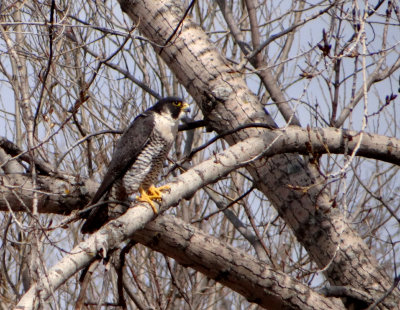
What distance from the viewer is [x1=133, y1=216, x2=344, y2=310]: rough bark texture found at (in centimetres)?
383

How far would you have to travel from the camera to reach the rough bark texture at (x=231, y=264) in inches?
151

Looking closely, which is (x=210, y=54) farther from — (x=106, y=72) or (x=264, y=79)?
(x=106, y=72)

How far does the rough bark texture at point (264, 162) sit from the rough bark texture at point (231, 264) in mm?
347

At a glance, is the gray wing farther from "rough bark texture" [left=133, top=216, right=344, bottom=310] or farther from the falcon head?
"rough bark texture" [left=133, top=216, right=344, bottom=310]

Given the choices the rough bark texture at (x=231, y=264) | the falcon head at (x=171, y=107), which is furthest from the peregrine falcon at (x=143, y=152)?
the rough bark texture at (x=231, y=264)

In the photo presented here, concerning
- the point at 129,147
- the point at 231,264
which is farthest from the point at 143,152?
the point at 231,264

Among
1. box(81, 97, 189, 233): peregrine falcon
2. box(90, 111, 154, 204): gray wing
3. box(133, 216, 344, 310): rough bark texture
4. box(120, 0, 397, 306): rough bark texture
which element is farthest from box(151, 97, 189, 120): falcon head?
box(133, 216, 344, 310): rough bark texture

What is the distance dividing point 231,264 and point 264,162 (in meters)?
0.75

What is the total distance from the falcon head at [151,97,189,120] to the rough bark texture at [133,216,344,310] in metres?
1.51

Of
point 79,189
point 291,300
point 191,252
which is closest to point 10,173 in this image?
point 79,189

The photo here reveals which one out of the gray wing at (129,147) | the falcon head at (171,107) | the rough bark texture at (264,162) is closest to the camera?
the rough bark texture at (264,162)

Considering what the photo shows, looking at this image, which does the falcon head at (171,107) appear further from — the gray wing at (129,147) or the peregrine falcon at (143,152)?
the gray wing at (129,147)

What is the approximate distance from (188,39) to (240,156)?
1206mm

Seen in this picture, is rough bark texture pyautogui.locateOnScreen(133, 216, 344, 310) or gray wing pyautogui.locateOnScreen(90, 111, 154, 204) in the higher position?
gray wing pyautogui.locateOnScreen(90, 111, 154, 204)
